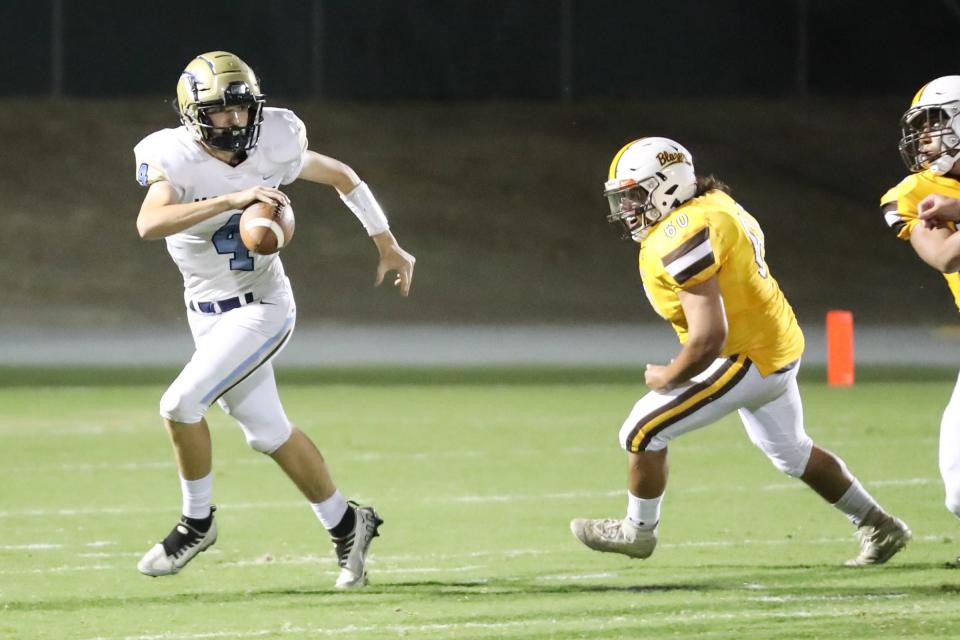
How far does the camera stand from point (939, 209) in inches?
195

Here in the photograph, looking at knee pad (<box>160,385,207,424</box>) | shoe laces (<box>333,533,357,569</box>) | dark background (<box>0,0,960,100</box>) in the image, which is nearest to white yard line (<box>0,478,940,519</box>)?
shoe laces (<box>333,533,357,569</box>)

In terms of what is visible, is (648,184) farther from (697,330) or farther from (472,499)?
(472,499)

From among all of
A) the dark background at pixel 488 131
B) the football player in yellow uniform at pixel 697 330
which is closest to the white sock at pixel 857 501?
the football player in yellow uniform at pixel 697 330

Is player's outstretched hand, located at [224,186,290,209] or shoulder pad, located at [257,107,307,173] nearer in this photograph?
player's outstretched hand, located at [224,186,290,209]

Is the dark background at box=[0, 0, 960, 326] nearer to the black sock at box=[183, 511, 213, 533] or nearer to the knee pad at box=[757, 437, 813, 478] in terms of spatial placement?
the black sock at box=[183, 511, 213, 533]

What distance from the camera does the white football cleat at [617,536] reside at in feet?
18.6

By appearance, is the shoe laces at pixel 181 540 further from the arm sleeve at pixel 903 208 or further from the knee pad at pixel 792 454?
the arm sleeve at pixel 903 208

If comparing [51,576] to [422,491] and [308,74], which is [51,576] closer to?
[422,491]

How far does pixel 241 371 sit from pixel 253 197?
0.61 meters

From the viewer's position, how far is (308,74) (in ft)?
73.8

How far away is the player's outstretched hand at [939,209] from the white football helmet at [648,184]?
0.78m

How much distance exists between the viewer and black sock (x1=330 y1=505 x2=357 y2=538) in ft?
18.4

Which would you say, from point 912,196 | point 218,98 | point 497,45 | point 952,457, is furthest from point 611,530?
point 497,45

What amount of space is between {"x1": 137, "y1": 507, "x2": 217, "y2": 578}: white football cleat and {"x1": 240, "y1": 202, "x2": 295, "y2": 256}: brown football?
1.01m
